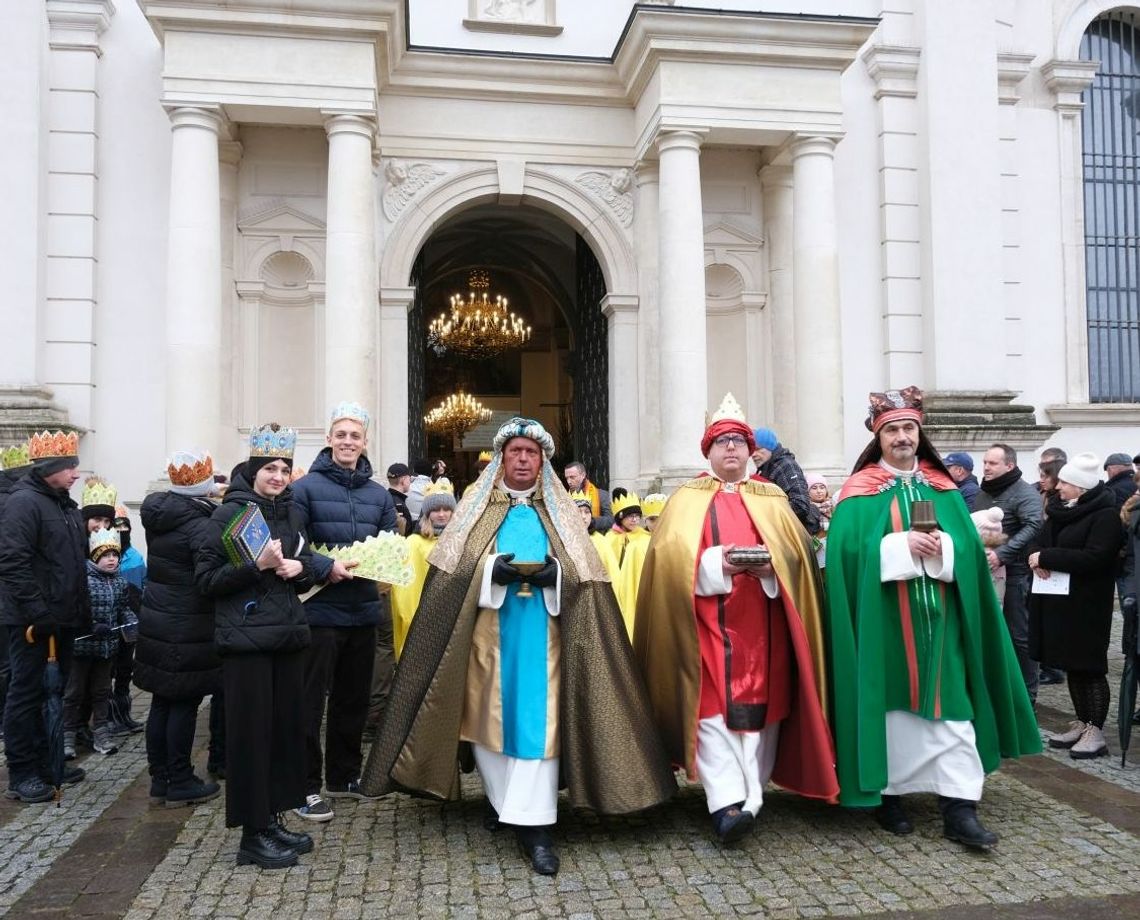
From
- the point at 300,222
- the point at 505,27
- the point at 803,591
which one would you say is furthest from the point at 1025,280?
the point at 803,591

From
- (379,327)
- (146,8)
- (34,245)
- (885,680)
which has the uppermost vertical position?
(146,8)

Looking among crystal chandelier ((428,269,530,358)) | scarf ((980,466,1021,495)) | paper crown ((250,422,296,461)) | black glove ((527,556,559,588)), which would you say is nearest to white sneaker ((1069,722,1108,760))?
scarf ((980,466,1021,495))

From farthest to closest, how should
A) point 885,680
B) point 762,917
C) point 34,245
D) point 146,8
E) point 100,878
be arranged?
point 34,245, point 146,8, point 885,680, point 100,878, point 762,917

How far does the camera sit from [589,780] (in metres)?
4.40

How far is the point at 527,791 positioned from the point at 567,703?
0.40 metres

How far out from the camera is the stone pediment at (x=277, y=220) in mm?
12133

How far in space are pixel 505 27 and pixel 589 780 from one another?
415 inches

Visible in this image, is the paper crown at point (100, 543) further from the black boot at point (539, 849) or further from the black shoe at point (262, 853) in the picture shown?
the black boot at point (539, 849)

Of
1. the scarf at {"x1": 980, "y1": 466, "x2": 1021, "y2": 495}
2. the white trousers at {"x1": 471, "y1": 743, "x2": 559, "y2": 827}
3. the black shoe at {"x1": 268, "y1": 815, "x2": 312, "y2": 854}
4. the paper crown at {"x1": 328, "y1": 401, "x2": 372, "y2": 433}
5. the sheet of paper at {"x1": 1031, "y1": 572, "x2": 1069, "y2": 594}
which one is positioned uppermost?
the paper crown at {"x1": 328, "y1": 401, "x2": 372, "y2": 433}

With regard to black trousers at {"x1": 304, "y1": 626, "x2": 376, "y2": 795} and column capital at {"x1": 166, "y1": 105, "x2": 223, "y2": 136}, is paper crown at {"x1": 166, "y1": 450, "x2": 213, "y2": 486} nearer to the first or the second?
black trousers at {"x1": 304, "y1": 626, "x2": 376, "y2": 795}

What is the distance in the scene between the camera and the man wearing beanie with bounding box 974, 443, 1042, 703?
703 centimetres

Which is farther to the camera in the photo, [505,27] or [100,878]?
[505,27]

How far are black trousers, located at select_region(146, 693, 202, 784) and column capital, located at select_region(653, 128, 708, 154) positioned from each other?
28.1 ft

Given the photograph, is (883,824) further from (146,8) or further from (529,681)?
(146,8)
